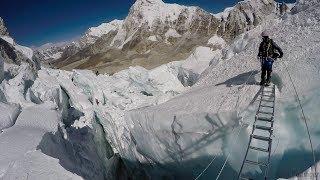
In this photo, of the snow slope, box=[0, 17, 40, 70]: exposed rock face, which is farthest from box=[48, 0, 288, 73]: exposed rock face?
the snow slope

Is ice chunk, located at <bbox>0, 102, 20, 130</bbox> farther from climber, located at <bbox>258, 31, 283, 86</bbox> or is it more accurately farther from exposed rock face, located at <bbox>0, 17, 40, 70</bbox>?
exposed rock face, located at <bbox>0, 17, 40, 70</bbox>

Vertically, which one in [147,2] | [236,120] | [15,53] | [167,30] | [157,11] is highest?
[147,2]

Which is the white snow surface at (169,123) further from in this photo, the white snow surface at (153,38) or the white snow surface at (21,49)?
the white snow surface at (153,38)

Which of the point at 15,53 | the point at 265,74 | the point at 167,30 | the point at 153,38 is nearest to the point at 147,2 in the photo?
the point at 167,30

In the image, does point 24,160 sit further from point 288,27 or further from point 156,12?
point 156,12

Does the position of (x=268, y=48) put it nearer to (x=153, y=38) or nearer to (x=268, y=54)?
(x=268, y=54)

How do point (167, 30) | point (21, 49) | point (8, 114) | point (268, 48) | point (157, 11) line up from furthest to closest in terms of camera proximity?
point (157, 11)
point (167, 30)
point (21, 49)
point (8, 114)
point (268, 48)

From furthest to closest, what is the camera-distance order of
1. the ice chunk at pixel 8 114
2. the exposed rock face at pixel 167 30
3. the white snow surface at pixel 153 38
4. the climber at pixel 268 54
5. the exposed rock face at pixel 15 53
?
the white snow surface at pixel 153 38, the exposed rock face at pixel 167 30, the exposed rock face at pixel 15 53, the climber at pixel 268 54, the ice chunk at pixel 8 114

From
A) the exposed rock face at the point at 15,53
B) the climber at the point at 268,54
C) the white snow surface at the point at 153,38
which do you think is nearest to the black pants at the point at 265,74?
the climber at the point at 268,54
